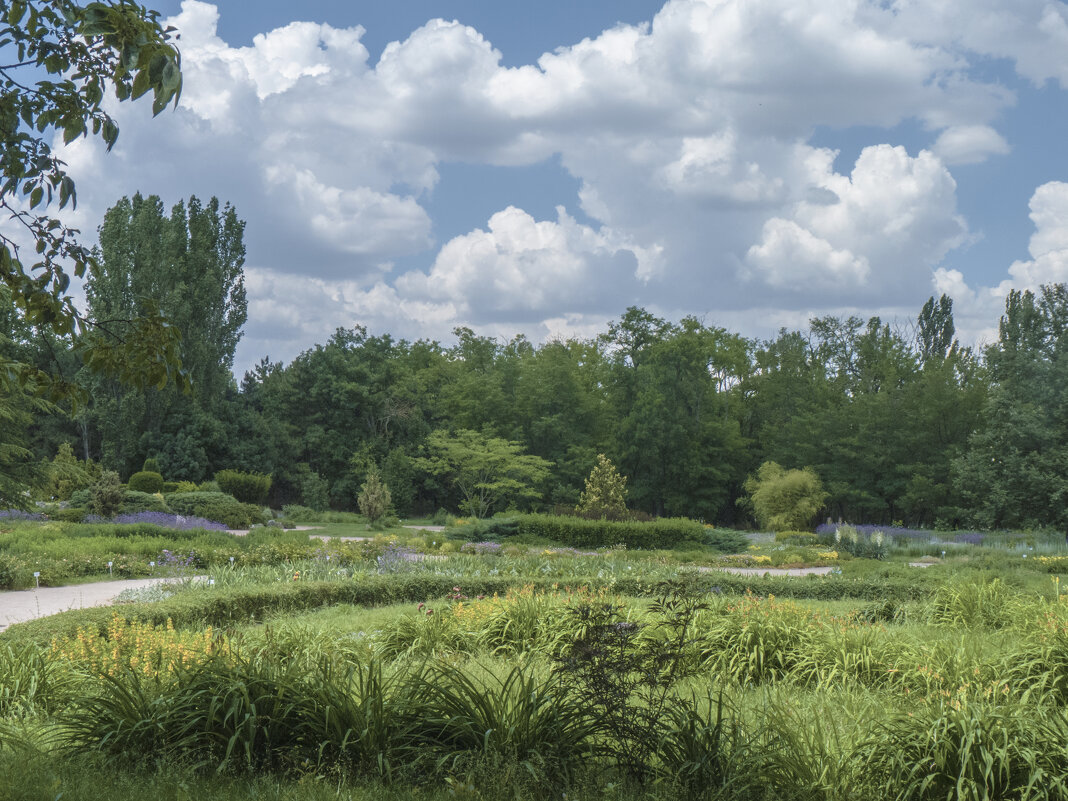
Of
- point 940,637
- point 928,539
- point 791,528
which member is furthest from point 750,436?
point 940,637

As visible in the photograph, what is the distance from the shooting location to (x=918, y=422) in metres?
33.6

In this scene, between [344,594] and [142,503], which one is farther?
[142,503]

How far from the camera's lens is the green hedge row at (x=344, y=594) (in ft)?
23.7

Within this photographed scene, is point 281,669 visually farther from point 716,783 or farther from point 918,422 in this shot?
Result: point 918,422

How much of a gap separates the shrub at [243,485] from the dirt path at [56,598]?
728 inches

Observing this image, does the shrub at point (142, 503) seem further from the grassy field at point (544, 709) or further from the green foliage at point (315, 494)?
the grassy field at point (544, 709)

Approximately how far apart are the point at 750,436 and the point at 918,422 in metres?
8.83

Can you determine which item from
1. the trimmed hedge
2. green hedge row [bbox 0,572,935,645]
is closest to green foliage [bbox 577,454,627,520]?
the trimmed hedge

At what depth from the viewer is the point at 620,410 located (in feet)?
Answer: 125

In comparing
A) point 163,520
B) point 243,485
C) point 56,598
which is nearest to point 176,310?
point 243,485

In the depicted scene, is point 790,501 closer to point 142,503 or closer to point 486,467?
point 486,467

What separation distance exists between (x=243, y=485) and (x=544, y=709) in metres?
28.2

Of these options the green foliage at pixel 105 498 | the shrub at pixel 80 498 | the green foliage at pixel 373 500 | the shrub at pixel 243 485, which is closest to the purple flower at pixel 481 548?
the green foliage at pixel 373 500

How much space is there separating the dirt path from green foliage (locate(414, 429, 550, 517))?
60.0 ft
